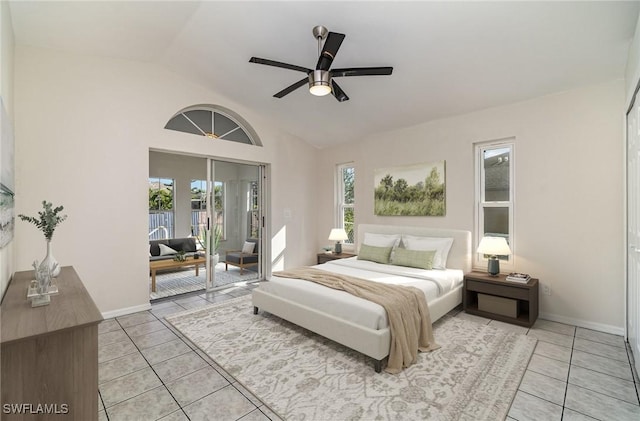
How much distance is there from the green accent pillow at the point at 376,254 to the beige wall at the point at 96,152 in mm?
2923

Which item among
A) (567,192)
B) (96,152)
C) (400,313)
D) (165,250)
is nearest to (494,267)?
(567,192)

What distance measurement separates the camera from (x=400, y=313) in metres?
2.62

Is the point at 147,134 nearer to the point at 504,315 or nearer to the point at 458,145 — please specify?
the point at 458,145

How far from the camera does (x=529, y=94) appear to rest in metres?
3.49

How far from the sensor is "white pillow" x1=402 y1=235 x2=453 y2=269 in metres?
3.94

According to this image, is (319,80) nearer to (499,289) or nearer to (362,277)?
(362,277)

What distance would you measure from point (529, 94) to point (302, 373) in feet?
12.8

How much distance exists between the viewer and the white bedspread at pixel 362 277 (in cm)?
257

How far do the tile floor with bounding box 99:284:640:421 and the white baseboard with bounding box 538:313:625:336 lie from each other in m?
0.08

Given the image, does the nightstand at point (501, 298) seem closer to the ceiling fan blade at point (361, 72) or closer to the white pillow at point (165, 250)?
the ceiling fan blade at point (361, 72)

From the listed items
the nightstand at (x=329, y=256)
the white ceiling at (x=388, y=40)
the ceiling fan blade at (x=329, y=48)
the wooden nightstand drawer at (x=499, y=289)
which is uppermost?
the white ceiling at (x=388, y=40)

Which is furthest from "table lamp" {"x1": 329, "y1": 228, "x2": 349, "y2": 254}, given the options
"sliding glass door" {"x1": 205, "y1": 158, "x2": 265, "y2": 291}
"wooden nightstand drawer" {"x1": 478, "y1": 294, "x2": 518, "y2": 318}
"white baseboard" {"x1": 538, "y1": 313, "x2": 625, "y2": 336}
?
"white baseboard" {"x1": 538, "y1": 313, "x2": 625, "y2": 336}

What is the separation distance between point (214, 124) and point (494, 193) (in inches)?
169

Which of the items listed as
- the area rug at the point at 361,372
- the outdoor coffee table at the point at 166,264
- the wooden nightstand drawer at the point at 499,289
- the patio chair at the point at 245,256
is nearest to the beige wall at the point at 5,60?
the area rug at the point at 361,372
